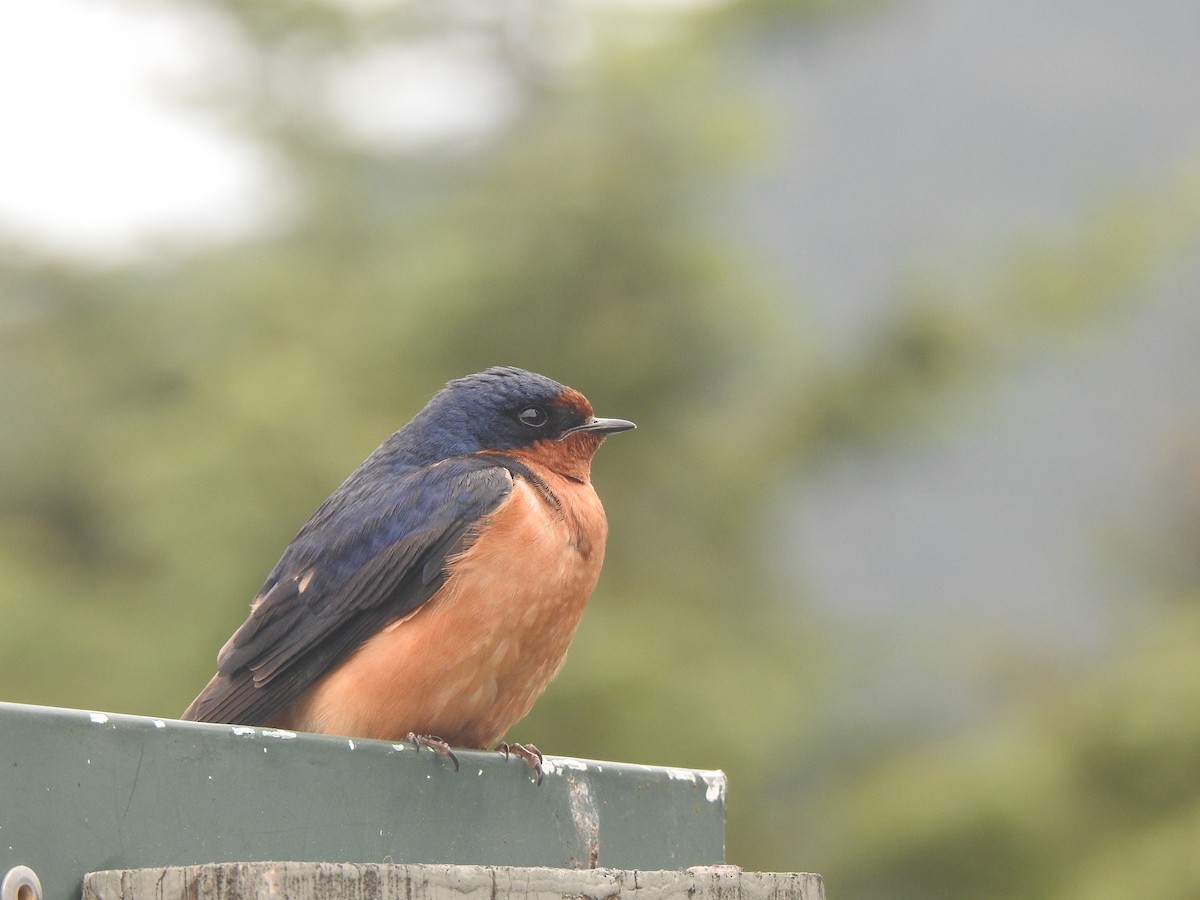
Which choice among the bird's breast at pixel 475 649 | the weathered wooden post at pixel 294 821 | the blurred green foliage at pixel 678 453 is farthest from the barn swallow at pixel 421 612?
the blurred green foliage at pixel 678 453

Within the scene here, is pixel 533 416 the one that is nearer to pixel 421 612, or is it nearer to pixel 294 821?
pixel 421 612

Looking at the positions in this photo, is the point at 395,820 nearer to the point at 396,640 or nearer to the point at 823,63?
the point at 396,640

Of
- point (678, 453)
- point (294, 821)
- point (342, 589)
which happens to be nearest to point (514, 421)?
point (342, 589)

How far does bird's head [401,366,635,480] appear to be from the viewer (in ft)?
Result: 12.5

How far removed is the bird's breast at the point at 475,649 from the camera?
10.4 ft

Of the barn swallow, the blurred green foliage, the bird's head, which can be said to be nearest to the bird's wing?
the barn swallow

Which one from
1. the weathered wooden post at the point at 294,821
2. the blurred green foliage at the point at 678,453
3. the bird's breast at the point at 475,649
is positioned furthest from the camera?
the blurred green foliage at the point at 678,453

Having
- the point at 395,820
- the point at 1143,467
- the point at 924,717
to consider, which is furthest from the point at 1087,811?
the point at 395,820

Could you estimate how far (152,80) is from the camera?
9375 mm

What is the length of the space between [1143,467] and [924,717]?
258cm

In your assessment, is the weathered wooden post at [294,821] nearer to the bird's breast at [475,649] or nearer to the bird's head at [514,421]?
the bird's breast at [475,649]

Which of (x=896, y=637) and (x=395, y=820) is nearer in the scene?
(x=395, y=820)

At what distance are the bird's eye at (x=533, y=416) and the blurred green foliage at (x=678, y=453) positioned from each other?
416cm

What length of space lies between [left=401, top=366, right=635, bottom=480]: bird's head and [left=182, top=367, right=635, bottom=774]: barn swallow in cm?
20
